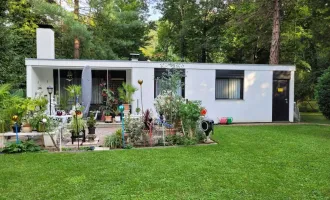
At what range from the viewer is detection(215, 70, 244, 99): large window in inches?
462

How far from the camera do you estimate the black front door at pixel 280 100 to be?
12180 mm

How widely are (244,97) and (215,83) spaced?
4.78 ft

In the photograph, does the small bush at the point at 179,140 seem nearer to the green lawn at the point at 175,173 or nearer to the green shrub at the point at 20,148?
the green lawn at the point at 175,173

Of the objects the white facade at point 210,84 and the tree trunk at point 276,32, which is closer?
the white facade at point 210,84

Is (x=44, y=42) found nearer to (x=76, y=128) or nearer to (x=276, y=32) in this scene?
(x=76, y=128)

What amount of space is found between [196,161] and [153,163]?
83 centimetres

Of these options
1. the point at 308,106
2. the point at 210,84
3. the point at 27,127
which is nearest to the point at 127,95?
the point at 210,84

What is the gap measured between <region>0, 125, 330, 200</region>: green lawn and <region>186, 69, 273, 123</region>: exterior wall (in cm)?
510

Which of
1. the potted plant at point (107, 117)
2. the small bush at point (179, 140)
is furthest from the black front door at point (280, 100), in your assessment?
the potted plant at point (107, 117)

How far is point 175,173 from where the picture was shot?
4.54m

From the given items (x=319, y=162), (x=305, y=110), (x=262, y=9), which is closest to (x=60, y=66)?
(x=319, y=162)

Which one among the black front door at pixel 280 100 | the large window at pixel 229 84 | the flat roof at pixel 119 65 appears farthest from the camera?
the black front door at pixel 280 100

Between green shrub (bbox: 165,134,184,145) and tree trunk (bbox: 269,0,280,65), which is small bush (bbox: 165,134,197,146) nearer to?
green shrub (bbox: 165,134,184,145)

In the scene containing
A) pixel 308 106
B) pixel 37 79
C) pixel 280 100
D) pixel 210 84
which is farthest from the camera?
pixel 308 106
